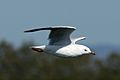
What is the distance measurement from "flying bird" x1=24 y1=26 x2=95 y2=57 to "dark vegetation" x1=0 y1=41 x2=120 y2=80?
142 feet

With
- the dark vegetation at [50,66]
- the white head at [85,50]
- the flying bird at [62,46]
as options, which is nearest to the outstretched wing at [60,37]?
the flying bird at [62,46]

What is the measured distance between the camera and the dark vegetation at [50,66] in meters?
69.1

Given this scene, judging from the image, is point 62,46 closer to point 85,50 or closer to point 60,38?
point 60,38

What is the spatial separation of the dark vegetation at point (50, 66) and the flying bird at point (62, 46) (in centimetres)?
4336

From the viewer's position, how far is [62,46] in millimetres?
22453

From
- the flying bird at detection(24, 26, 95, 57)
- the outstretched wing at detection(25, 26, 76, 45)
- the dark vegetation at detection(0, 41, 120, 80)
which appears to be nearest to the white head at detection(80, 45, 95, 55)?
the flying bird at detection(24, 26, 95, 57)

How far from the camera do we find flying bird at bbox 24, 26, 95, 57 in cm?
2222

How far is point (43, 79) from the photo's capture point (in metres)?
67.6

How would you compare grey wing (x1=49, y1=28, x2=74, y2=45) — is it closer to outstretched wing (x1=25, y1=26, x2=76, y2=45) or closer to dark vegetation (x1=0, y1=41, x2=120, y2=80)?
outstretched wing (x1=25, y1=26, x2=76, y2=45)

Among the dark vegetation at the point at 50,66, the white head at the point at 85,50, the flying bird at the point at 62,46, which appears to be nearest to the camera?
the flying bird at the point at 62,46

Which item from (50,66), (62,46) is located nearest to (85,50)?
(62,46)

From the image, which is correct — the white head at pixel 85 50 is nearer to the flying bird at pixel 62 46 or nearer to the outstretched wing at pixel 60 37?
the flying bird at pixel 62 46
